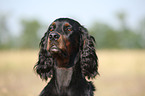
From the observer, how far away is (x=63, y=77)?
150 inches

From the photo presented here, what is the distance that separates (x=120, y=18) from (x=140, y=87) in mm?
42535

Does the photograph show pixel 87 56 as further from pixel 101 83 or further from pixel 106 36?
pixel 106 36

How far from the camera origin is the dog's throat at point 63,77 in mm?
3767

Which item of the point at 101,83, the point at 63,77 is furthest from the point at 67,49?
the point at 101,83

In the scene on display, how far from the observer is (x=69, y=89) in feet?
12.2

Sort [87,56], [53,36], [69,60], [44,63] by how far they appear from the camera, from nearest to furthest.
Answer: [53,36]
[69,60]
[87,56]
[44,63]

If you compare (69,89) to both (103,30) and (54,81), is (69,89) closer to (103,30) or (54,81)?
(54,81)

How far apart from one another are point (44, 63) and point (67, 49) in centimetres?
83

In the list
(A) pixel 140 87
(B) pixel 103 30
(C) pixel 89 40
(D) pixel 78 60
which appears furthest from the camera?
(B) pixel 103 30

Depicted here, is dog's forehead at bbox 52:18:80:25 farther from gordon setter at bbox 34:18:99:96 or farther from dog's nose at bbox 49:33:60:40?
dog's nose at bbox 49:33:60:40

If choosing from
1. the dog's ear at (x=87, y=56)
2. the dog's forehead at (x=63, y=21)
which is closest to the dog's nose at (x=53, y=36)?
the dog's forehead at (x=63, y=21)

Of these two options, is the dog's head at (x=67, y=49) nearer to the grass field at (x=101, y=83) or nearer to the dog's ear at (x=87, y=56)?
the dog's ear at (x=87, y=56)

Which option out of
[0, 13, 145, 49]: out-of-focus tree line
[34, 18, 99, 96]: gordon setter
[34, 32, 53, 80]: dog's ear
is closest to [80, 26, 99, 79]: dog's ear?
[34, 18, 99, 96]: gordon setter

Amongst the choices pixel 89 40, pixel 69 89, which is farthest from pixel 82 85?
pixel 89 40
